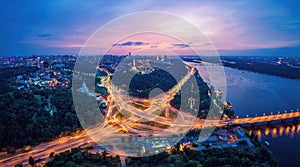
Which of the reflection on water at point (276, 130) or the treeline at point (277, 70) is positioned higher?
the treeline at point (277, 70)

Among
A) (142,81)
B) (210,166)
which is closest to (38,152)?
(210,166)

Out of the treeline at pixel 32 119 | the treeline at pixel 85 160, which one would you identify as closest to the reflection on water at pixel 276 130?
Answer: the treeline at pixel 85 160

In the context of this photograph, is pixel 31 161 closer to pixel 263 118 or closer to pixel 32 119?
pixel 32 119

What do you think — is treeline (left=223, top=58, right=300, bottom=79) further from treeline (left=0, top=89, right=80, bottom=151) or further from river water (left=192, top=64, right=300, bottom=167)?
treeline (left=0, top=89, right=80, bottom=151)

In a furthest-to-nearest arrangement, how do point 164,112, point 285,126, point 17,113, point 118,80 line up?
point 118,80 < point 285,126 < point 164,112 < point 17,113

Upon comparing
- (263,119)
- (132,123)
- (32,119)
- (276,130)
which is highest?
(32,119)

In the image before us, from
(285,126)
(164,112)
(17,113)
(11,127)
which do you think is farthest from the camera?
(285,126)

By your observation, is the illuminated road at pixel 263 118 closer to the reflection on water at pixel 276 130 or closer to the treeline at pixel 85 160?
the reflection on water at pixel 276 130

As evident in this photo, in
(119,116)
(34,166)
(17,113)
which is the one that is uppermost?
(17,113)

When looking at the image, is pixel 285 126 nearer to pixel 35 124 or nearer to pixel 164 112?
pixel 164 112

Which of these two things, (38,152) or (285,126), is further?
(285,126)

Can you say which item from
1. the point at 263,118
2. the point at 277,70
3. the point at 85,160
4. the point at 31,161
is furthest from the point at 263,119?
the point at 277,70
